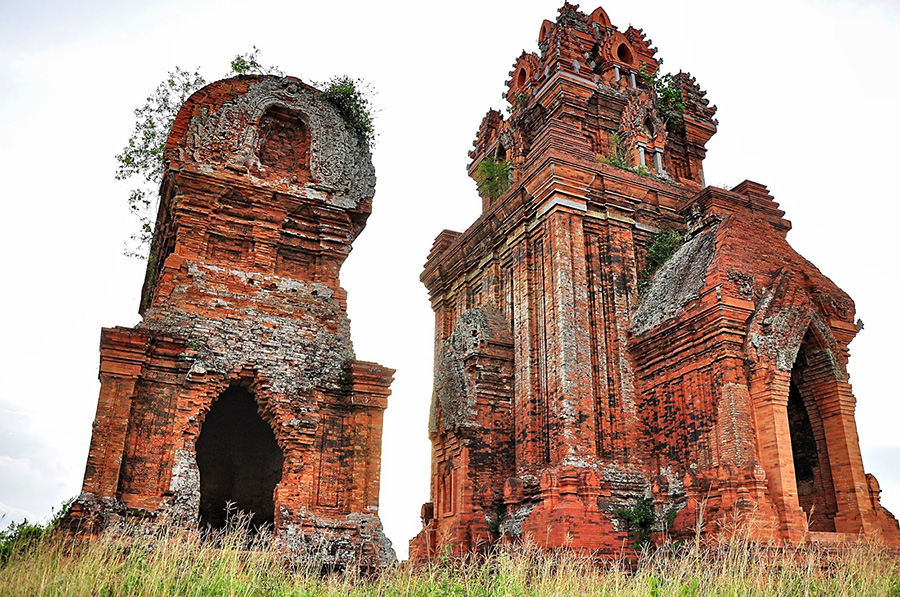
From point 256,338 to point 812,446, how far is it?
8557 mm

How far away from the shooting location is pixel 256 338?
9836 millimetres

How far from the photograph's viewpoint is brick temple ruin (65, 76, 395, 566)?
28.8 feet

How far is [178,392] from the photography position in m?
9.23

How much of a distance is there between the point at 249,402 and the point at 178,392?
3.17m

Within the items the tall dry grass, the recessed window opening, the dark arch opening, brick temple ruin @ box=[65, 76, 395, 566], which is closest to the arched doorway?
the tall dry grass

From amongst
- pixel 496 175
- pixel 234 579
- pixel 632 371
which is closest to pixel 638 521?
pixel 632 371

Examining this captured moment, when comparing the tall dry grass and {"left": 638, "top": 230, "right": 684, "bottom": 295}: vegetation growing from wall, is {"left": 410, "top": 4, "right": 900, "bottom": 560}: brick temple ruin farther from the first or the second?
the tall dry grass

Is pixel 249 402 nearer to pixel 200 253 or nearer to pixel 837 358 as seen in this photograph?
pixel 200 253

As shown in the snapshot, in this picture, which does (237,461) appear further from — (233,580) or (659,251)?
(659,251)

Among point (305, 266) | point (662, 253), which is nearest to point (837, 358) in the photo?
point (662, 253)

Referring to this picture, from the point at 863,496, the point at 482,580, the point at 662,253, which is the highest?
the point at 662,253

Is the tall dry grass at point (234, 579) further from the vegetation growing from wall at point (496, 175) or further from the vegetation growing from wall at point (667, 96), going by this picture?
the vegetation growing from wall at point (667, 96)

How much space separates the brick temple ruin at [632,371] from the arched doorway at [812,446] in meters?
0.02

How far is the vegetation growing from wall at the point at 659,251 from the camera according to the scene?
44.6 feet
